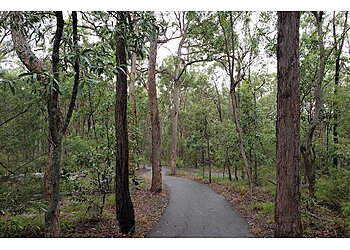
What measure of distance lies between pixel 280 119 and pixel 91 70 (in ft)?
6.78

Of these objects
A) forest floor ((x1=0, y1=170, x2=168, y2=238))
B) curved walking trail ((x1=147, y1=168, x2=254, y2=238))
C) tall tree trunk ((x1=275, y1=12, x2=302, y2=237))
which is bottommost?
curved walking trail ((x1=147, y1=168, x2=254, y2=238))

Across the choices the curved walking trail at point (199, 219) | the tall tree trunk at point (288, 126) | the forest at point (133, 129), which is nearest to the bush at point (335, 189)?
the forest at point (133, 129)

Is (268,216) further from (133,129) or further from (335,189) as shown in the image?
(133,129)

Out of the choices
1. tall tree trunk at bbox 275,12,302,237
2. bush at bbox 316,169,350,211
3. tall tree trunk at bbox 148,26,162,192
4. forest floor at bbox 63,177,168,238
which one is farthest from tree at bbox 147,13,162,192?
tall tree trunk at bbox 275,12,302,237

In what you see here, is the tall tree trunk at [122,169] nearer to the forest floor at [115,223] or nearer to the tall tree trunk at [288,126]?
the forest floor at [115,223]

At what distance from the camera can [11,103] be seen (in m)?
5.81

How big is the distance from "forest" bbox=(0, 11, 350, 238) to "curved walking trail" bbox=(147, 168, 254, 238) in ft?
0.97

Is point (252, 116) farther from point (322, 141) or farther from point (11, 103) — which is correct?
point (11, 103)

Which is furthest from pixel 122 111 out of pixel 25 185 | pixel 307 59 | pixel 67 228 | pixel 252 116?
pixel 252 116

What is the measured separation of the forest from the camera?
2.29m

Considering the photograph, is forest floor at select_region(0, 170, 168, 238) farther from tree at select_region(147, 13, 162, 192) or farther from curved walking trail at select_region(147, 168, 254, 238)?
tree at select_region(147, 13, 162, 192)

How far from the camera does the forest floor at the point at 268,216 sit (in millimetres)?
4395

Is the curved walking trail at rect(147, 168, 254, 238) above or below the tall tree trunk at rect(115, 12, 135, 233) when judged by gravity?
below

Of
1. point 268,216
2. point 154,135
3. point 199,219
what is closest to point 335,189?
point 268,216
